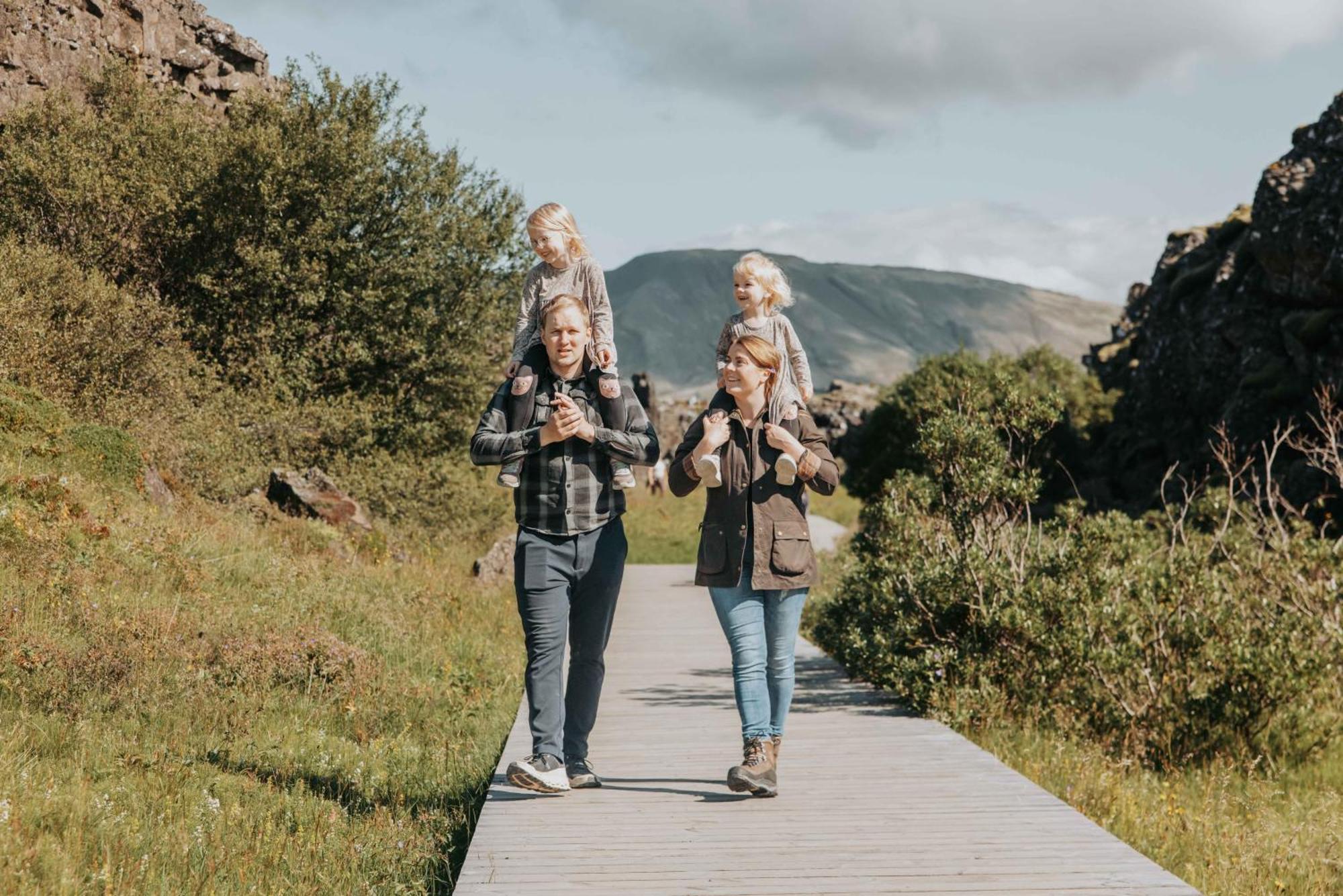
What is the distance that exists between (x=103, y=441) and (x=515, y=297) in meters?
13.2

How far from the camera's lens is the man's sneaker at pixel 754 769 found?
6168mm

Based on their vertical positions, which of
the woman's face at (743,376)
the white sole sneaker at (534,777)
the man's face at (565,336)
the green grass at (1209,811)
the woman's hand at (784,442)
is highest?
the man's face at (565,336)

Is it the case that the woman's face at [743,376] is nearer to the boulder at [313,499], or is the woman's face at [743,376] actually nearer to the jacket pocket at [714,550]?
the jacket pocket at [714,550]

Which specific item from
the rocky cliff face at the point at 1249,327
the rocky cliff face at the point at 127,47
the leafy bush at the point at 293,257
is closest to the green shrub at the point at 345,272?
the leafy bush at the point at 293,257

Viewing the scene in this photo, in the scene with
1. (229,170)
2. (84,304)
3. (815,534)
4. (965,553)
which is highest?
(229,170)

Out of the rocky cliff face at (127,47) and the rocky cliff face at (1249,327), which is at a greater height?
the rocky cliff face at (127,47)

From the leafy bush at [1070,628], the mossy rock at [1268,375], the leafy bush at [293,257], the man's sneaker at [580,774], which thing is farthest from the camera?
the mossy rock at [1268,375]

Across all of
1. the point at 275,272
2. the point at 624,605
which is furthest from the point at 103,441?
the point at 275,272

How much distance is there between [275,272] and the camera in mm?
24094

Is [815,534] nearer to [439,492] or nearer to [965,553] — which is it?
[439,492]

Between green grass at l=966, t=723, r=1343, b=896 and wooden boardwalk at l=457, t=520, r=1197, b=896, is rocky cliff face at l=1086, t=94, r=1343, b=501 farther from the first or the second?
wooden boardwalk at l=457, t=520, r=1197, b=896

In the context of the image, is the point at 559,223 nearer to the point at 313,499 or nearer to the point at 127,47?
the point at 313,499

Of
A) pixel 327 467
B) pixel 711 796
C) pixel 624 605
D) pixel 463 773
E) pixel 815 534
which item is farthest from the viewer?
pixel 815 534

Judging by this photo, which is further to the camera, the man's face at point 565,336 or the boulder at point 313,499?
the boulder at point 313,499
